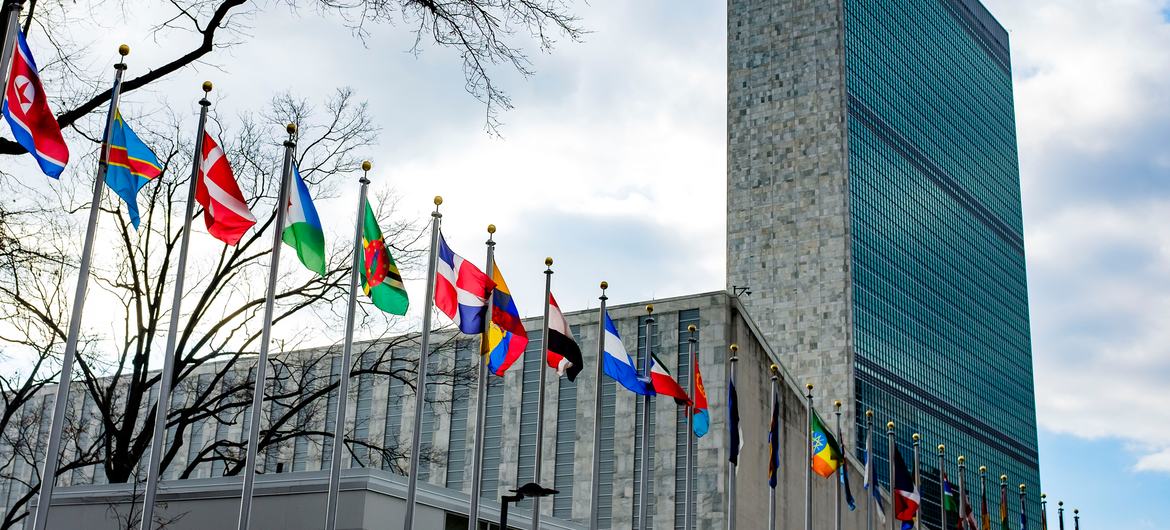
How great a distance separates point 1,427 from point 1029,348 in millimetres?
177245

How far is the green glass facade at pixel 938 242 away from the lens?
461ft

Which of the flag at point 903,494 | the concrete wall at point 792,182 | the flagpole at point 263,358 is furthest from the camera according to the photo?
the concrete wall at point 792,182

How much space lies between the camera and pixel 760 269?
14162 cm

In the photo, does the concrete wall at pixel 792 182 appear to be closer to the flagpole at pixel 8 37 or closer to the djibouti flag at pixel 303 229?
the djibouti flag at pixel 303 229

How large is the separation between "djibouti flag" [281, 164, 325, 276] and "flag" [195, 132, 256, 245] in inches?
33.6

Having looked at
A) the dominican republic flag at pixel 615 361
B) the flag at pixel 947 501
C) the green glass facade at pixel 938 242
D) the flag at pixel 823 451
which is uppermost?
the green glass facade at pixel 938 242

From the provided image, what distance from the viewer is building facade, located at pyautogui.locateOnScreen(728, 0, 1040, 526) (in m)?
137

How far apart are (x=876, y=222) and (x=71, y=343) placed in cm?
13221

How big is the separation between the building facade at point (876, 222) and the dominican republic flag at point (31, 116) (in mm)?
117587

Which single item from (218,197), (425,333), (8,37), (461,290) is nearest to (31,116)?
(8,37)

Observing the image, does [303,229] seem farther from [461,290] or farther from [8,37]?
[8,37]

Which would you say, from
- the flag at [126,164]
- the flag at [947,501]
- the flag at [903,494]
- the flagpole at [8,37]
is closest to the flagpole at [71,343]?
the flag at [126,164]

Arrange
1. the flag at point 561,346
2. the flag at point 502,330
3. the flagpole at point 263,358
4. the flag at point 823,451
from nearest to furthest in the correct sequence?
the flagpole at point 263,358
the flag at point 502,330
the flag at point 561,346
the flag at point 823,451

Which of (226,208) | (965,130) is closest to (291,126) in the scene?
(226,208)
